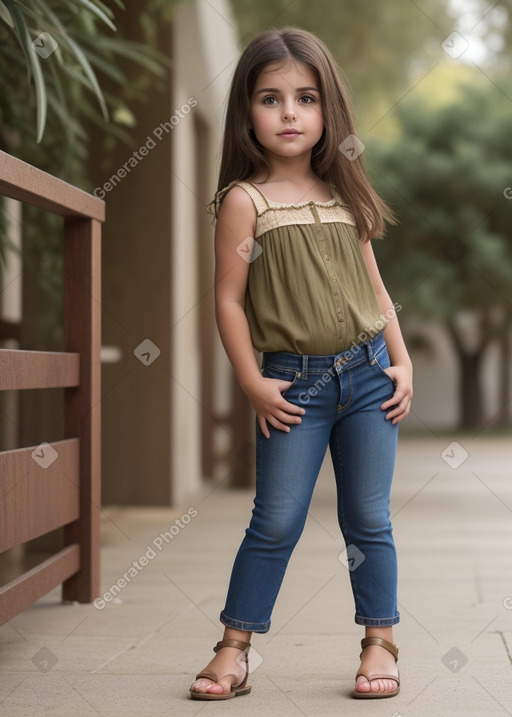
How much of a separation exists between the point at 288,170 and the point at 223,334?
382 millimetres

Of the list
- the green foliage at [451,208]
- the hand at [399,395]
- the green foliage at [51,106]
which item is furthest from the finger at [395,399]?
the green foliage at [451,208]

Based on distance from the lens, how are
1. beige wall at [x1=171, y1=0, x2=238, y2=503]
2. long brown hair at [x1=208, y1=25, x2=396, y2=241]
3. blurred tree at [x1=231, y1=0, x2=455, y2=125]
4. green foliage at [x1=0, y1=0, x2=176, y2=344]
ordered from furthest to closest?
blurred tree at [x1=231, y1=0, x2=455, y2=125]
beige wall at [x1=171, y1=0, x2=238, y2=503]
green foliage at [x1=0, y1=0, x2=176, y2=344]
long brown hair at [x1=208, y1=25, x2=396, y2=241]

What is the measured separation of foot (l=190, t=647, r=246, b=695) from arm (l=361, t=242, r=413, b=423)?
58 cm

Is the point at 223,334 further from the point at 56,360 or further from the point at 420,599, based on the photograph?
the point at 420,599

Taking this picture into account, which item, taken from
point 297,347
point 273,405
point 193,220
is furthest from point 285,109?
point 193,220

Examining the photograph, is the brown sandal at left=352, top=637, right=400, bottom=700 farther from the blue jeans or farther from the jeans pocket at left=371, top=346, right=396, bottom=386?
the jeans pocket at left=371, top=346, right=396, bottom=386

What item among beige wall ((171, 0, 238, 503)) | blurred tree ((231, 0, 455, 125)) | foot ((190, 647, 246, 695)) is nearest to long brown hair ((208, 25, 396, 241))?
foot ((190, 647, 246, 695))

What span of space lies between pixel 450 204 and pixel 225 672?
40.2 feet

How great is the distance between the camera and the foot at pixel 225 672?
2186 millimetres

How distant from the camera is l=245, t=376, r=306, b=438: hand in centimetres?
220

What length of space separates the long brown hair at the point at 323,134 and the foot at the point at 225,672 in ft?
2.99

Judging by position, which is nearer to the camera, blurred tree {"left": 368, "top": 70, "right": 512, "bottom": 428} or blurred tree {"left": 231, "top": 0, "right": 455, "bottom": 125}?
blurred tree {"left": 231, "top": 0, "right": 455, "bottom": 125}

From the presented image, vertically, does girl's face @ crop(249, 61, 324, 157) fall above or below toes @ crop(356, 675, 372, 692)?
above

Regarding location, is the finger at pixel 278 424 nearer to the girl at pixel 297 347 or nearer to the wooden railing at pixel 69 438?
the girl at pixel 297 347
